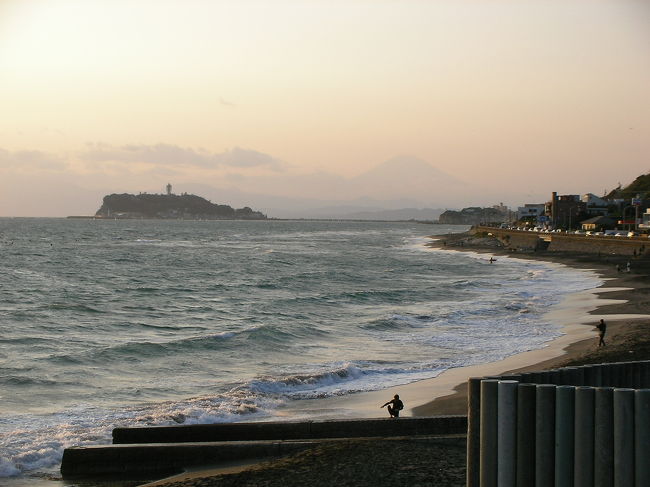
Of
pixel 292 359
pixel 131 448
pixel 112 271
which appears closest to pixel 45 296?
pixel 112 271

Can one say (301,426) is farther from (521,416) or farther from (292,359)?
(292,359)

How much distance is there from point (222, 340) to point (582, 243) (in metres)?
74.9

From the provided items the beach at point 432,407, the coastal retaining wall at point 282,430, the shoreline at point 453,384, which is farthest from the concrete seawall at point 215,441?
the shoreline at point 453,384

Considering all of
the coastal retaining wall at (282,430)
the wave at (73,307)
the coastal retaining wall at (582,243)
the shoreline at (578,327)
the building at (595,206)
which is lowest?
the wave at (73,307)

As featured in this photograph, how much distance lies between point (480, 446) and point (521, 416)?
65cm

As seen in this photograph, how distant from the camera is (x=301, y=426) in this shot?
585 inches

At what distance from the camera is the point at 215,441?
48.2ft

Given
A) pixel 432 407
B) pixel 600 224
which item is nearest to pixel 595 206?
pixel 600 224

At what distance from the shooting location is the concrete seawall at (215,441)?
13758 millimetres

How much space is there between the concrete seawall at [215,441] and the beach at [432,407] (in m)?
0.58

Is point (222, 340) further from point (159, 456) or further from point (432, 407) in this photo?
point (159, 456)

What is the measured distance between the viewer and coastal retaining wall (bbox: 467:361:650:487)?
7.14m

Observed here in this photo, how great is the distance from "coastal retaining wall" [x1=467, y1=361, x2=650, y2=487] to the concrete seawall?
603cm

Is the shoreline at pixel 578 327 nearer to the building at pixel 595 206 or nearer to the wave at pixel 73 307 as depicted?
the wave at pixel 73 307
